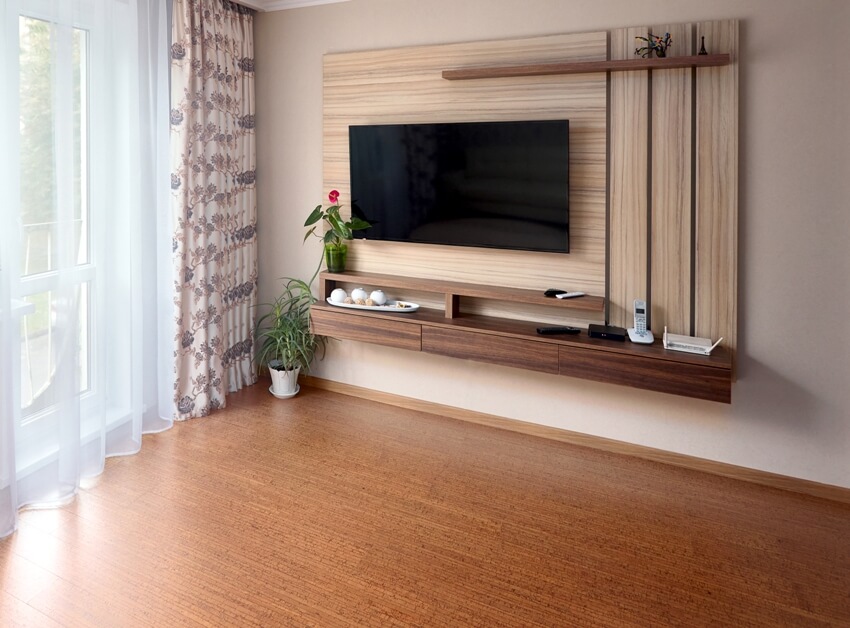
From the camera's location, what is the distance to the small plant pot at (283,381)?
13.3ft

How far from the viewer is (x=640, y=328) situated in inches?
123

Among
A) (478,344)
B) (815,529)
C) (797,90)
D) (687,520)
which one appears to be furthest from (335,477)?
(797,90)

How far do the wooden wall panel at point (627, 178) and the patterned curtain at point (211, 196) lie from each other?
233 cm

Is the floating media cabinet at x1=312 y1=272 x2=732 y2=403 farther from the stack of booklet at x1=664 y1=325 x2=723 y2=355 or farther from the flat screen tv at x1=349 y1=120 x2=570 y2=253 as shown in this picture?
the flat screen tv at x1=349 y1=120 x2=570 y2=253

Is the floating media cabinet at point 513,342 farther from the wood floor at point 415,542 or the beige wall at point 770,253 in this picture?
the wood floor at point 415,542

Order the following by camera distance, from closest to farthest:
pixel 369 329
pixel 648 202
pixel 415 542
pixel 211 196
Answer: pixel 415 542, pixel 648 202, pixel 369 329, pixel 211 196

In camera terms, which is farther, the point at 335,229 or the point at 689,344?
the point at 335,229

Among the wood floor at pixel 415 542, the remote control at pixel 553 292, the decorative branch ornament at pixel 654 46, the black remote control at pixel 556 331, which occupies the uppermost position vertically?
the decorative branch ornament at pixel 654 46

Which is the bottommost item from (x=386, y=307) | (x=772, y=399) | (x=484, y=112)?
(x=772, y=399)

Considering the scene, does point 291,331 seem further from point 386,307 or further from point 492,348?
point 492,348

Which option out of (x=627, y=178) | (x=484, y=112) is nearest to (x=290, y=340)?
(x=484, y=112)

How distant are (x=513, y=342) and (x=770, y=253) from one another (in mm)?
1286

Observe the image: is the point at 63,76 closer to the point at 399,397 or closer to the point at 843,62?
the point at 399,397

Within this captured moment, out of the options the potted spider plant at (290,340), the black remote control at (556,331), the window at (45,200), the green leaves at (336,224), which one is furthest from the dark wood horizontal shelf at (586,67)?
the window at (45,200)
